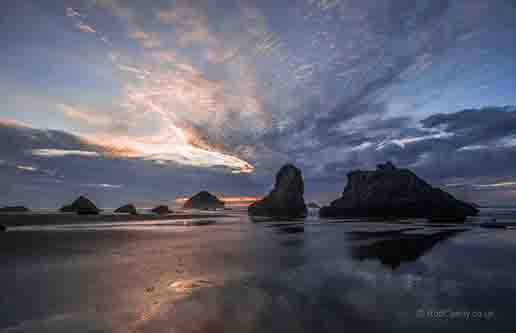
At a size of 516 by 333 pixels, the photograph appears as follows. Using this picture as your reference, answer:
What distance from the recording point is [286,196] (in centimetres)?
15962

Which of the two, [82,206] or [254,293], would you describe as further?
[82,206]

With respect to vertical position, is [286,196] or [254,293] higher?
[286,196]

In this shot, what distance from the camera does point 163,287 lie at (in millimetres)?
12430

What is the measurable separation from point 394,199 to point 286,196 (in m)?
65.9

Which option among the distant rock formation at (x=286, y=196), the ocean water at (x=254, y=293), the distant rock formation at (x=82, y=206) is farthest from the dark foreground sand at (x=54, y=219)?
the distant rock formation at (x=286, y=196)

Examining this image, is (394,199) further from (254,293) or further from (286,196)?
(254,293)

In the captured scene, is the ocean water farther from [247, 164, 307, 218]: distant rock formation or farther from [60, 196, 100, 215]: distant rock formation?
[247, 164, 307, 218]: distant rock formation

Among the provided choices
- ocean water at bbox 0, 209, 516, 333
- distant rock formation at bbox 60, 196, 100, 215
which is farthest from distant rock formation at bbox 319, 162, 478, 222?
distant rock formation at bbox 60, 196, 100, 215

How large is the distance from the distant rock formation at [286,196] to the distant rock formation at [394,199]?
3066 cm

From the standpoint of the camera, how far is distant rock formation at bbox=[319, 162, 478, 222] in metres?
105

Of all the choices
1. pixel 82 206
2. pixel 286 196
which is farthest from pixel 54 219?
pixel 286 196

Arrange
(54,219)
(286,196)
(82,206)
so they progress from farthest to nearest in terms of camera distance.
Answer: (286,196) < (82,206) < (54,219)

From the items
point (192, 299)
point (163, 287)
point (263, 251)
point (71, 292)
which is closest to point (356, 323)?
point (192, 299)

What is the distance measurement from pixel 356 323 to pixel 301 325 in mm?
1999
